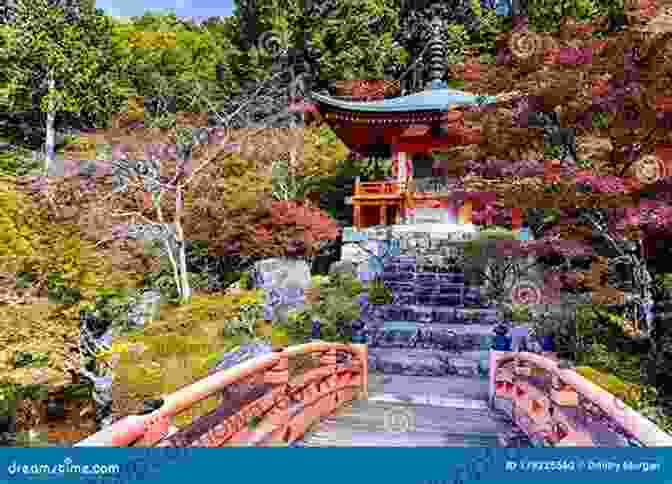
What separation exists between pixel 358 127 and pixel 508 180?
5.31 m

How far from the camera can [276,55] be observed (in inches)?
715

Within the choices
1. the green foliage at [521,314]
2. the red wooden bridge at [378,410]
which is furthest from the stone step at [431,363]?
the green foliage at [521,314]

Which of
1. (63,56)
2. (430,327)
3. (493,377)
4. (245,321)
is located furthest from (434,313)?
(63,56)

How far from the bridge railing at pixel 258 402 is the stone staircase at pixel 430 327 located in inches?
46.4

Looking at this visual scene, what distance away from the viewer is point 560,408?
9.70 ft

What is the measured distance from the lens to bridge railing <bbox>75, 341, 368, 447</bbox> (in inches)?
77.6

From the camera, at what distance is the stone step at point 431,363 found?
5.64 meters

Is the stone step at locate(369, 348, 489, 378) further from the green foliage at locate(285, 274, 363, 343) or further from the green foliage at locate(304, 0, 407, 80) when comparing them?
the green foliage at locate(304, 0, 407, 80)

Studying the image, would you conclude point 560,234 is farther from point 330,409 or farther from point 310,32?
point 310,32

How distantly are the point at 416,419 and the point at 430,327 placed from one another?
2703 millimetres

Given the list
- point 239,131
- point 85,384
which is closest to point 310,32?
point 239,131

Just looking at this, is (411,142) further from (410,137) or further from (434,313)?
(434,313)

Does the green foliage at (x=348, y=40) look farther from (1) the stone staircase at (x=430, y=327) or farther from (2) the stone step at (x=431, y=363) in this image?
(2) the stone step at (x=431, y=363)

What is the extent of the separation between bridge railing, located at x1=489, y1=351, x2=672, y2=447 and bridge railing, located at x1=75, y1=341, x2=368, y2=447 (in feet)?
5.52
